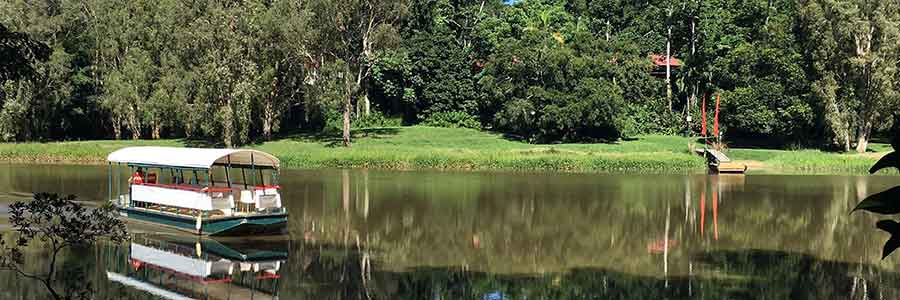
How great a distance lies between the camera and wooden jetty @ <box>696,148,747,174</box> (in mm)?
55500

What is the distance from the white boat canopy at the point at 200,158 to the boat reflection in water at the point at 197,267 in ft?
8.35

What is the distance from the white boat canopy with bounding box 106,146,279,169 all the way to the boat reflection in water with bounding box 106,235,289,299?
2.55 metres

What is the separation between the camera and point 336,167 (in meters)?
57.8

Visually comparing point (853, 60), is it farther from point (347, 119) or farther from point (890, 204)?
point (890, 204)

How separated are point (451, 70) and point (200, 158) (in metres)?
57.4

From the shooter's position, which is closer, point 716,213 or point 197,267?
point 197,267

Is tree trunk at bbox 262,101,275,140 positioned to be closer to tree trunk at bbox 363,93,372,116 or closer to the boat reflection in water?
tree trunk at bbox 363,93,372,116

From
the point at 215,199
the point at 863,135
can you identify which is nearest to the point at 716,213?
the point at 215,199

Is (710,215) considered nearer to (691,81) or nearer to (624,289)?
(624,289)

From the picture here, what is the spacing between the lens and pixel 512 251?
2442 cm

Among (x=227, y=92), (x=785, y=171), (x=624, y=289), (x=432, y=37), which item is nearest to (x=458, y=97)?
(x=432, y=37)

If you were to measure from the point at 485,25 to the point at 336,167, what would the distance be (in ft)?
113

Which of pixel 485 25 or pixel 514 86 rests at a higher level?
pixel 485 25

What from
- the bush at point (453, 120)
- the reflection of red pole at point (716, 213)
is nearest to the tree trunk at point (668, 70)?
the bush at point (453, 120)
